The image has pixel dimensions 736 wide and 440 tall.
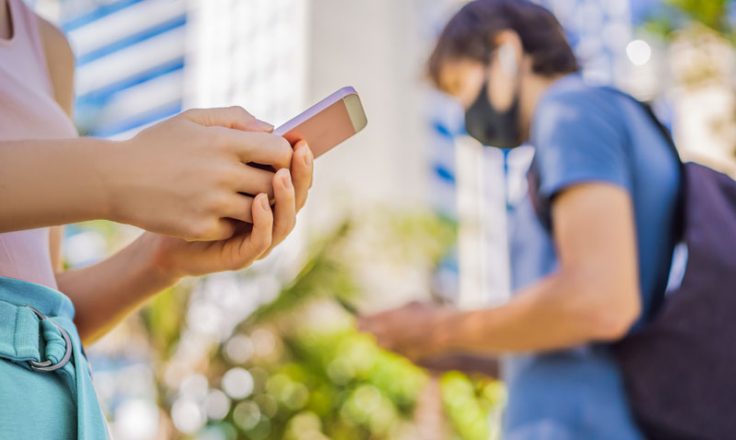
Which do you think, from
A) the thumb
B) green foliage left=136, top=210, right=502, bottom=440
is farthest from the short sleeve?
green foliage left=136, top=210, right=502, bottom=440

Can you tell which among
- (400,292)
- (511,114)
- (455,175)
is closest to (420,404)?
(511,114)

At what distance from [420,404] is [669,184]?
8648 mm

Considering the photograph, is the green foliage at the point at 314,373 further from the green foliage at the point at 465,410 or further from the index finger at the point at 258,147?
the index finger at the point at 258,147

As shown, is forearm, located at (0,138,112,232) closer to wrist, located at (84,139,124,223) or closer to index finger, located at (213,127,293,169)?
wrist, located at (84,139,124,223)


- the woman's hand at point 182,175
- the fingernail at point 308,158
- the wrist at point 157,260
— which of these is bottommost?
the wrist at point 157,260

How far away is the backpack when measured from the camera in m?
1.30

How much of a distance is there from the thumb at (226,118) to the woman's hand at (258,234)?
45mm

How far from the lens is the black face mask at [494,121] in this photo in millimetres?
1861

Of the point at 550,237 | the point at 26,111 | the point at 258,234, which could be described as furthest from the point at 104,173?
the point at 550,237

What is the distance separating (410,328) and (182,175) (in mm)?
1026

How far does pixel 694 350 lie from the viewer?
1322 millimetres

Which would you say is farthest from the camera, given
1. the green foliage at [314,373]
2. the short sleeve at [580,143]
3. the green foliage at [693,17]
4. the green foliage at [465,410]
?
the green foliage at [465,410]

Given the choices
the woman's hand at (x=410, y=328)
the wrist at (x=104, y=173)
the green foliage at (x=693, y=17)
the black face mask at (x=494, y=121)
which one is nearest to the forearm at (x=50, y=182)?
the wrist at (x=104, y=173)

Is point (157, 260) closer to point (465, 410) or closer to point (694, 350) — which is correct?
point (694, 350)
